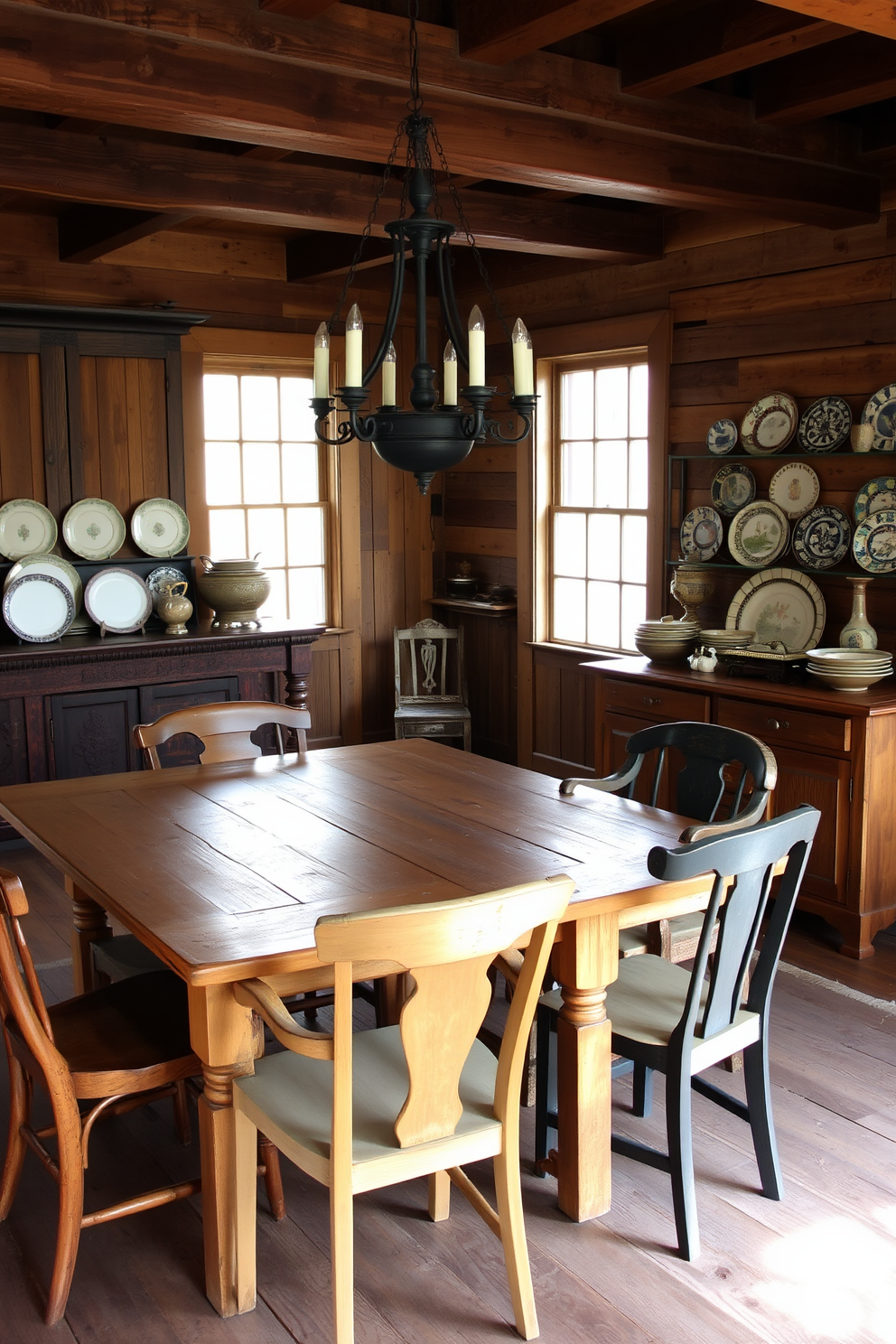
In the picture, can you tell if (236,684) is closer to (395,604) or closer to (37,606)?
(37,606)

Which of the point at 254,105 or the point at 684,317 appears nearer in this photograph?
the point at 254,105

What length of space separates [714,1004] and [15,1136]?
1.47 metres

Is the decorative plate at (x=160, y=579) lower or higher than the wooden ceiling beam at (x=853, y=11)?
lower

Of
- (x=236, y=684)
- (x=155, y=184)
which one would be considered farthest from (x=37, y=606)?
(x=155, y=184)

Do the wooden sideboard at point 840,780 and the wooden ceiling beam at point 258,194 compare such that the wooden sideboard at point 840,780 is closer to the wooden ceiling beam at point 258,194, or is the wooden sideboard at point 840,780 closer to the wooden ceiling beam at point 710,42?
the wooden ceiling beam at point 710,42

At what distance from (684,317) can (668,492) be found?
75 centimetres

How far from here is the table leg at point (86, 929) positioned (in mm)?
3045

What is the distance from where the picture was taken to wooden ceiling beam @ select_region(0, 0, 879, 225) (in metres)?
2.78

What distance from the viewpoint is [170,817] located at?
3.02 m

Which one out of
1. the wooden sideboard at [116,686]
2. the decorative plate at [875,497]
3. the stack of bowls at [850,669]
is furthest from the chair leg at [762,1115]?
the wooden sideboard at [116,686]

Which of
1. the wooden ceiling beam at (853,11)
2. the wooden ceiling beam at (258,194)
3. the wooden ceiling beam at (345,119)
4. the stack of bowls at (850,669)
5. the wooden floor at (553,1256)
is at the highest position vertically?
the wooden ceiling beam at (258,194)

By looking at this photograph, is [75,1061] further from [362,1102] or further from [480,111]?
[480,111]

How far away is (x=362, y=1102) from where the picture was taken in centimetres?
216

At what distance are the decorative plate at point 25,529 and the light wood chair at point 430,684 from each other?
1.85m
